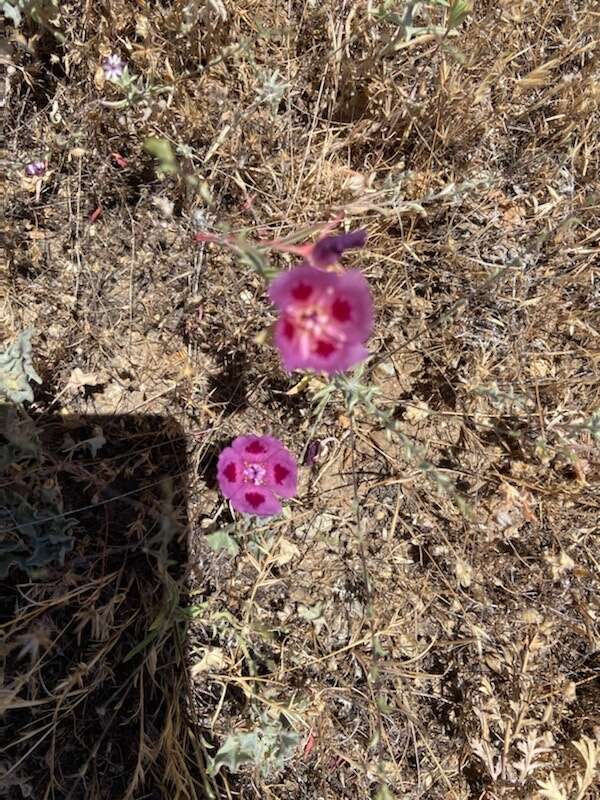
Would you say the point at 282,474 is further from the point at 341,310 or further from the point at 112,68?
the point at 112,68

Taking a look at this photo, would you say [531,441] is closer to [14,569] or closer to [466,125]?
[466,125]

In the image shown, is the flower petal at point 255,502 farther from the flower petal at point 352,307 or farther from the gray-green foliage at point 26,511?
the flower petal at point 352,307

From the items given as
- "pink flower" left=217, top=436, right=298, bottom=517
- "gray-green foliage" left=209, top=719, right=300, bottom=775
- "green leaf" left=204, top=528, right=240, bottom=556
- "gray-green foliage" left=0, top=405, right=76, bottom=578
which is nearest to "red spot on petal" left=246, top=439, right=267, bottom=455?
"pink flower" left=217, top=436, right=298, bottom=517

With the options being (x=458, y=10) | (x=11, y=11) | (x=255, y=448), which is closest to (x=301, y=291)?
(x=255, y=448)

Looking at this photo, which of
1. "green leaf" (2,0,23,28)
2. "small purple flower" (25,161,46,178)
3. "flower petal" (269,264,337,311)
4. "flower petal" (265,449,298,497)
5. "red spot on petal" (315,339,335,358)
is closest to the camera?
"flower petal" (269,264,337,311)

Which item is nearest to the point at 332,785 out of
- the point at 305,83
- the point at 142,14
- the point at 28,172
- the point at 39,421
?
the point at 39,421

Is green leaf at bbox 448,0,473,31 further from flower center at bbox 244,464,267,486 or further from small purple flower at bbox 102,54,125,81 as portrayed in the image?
flower center at bbox 244,464,267,486
